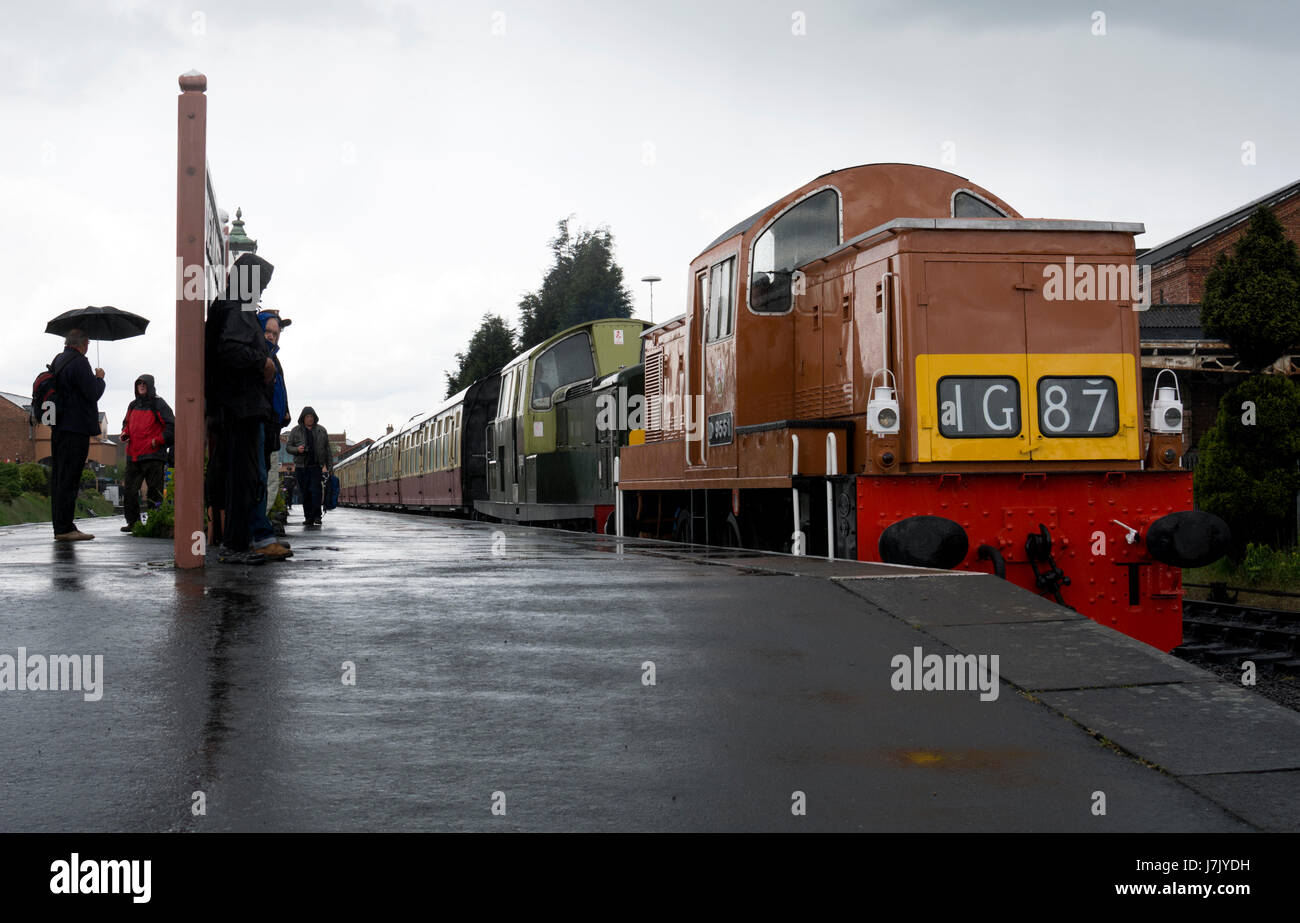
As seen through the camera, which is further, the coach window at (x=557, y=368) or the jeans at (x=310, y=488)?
the coach window at (x=557, y=368)

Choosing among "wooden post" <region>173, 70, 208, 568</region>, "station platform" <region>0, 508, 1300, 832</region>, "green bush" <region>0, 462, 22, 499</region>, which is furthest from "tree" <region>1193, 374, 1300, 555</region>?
"green bush" <region>0, 462, 22, 499</region>

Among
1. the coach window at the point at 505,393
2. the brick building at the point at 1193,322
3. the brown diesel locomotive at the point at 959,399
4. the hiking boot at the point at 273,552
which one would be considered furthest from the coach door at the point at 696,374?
the brick building at the point at 1193,322

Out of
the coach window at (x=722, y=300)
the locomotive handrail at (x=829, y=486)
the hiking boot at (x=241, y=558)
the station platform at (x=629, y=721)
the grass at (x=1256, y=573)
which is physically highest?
the coach window at (x=722, y=300)

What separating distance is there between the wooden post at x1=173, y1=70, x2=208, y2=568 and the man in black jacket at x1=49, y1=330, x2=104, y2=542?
398 cm

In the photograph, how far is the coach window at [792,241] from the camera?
33.2 ft

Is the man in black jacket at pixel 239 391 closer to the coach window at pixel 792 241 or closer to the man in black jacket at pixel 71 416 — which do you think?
the man in black jacket at pixel 71 416

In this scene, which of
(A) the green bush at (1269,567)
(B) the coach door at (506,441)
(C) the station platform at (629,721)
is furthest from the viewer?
(B) the coach door at (506,441)

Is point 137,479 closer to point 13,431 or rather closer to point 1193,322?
point 1193,322

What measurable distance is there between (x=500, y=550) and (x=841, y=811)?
6772mm

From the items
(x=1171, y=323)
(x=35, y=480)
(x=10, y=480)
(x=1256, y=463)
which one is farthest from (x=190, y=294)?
(x=35, y=480)

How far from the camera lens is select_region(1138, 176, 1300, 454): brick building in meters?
30.0

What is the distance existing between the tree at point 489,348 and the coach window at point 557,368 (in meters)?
50.7

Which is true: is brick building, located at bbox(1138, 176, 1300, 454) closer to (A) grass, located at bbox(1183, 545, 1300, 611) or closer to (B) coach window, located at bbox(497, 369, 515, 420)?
(A) grass, located at bbox(1183, 545, 1300, 611)
